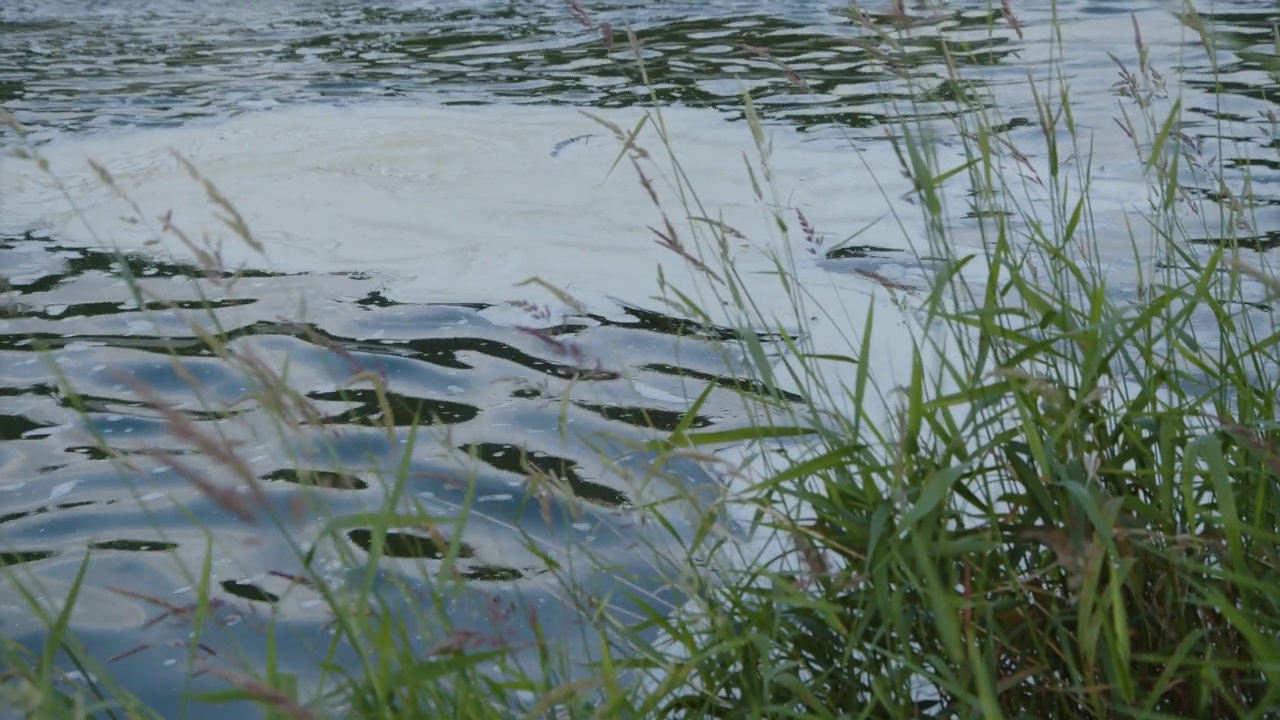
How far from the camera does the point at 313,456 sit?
87.5 inches

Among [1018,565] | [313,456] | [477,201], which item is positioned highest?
[1018,565]

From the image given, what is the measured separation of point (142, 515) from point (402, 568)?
1.87 ft

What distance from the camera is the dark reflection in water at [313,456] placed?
201 centimetres

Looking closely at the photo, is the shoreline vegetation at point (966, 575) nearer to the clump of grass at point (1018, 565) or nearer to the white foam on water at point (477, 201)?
the clump of grass at point (1018, 565)

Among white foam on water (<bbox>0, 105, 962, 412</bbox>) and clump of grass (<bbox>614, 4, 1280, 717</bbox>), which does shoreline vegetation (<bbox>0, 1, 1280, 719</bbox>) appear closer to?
clump of grass (<bbox>614, 4, 1280, 717</bbox>)

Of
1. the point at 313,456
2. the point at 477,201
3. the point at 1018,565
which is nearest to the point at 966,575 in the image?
the point at 1018,565

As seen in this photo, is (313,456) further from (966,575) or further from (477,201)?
(477,201)

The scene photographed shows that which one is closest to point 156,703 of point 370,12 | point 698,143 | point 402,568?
point 402,568

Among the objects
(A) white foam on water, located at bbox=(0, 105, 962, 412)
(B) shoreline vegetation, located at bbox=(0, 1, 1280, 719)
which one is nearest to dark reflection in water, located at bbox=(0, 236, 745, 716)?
(B) shoreline vegetation, located at bbox=(0, 1, 1280, 719)

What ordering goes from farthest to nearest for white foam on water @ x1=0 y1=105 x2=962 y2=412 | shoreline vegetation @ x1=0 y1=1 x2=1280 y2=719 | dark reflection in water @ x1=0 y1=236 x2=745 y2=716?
white foam on water @ x1=0 y1=105 x2=962 y2=412, dark reflection in water @ x1=0 y1=236 x2=745 y2=716, shoreline vegetation @ x1=0 y1=1 x2=1280 y2=719

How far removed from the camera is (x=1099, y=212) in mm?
4098

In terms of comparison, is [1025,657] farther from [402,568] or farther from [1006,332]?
[402,568]

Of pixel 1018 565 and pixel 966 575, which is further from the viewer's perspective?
pixel 1018 565

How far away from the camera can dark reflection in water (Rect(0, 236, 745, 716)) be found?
2006 millimetres
